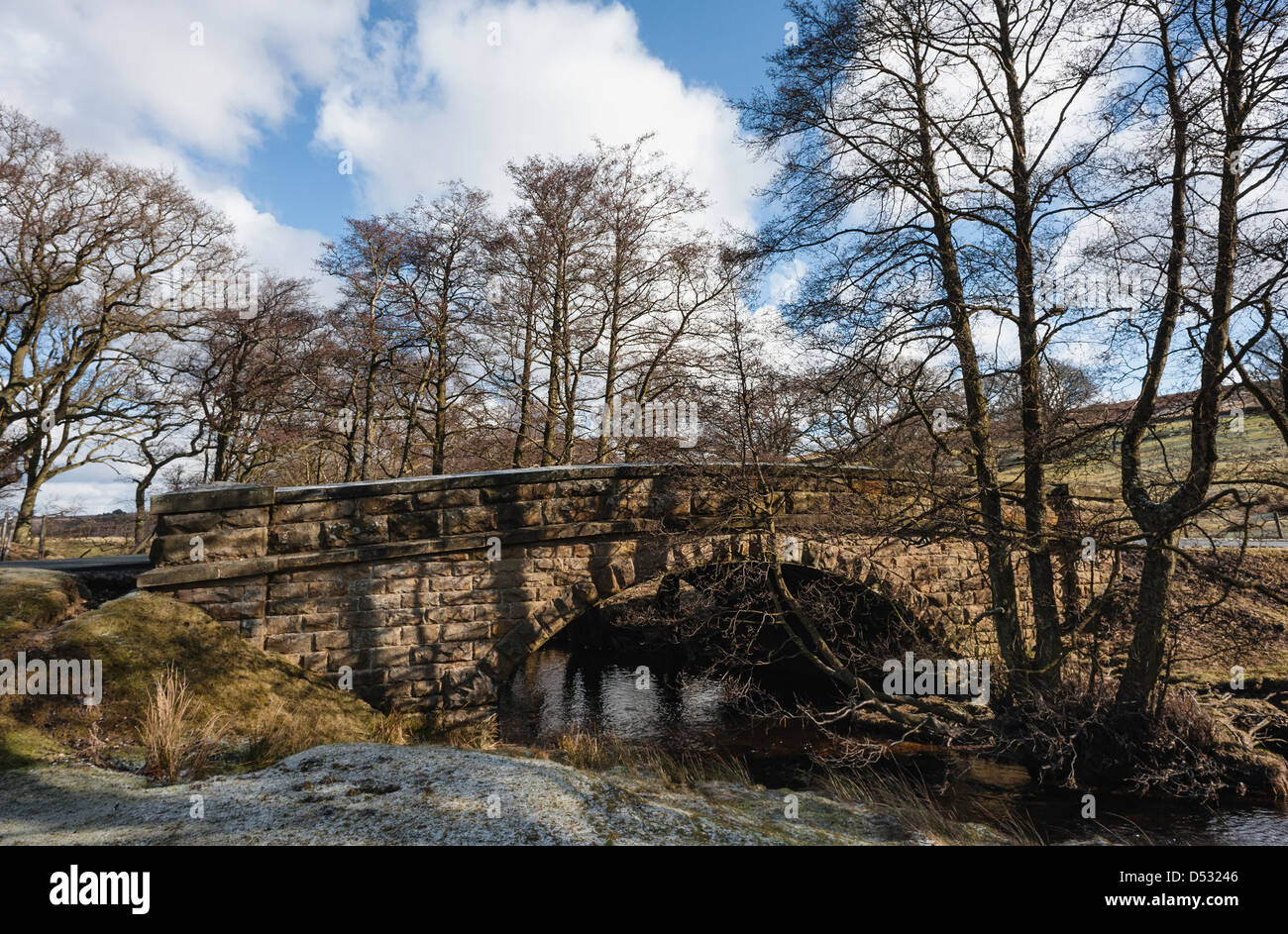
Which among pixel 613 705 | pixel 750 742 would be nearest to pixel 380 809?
pixel 750 742

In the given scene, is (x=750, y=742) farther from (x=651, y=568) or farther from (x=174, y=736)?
(x=174, y=736)

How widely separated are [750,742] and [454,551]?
4849 millimetres

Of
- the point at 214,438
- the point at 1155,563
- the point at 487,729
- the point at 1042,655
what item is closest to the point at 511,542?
the point at 487,729

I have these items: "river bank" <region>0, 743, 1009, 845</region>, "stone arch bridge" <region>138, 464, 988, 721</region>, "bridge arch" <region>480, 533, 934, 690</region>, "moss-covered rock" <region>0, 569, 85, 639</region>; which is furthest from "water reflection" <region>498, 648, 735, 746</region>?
"moss-covered rock" <region>0, 569, 85, 639</region>

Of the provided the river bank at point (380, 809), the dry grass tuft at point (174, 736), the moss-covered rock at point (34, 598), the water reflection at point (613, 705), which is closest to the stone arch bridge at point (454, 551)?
the moss-covered rock at point (34, 598)

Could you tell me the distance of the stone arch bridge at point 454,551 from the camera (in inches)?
271

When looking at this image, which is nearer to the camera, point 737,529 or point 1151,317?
point 1151,317

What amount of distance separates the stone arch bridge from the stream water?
69.7 inches
